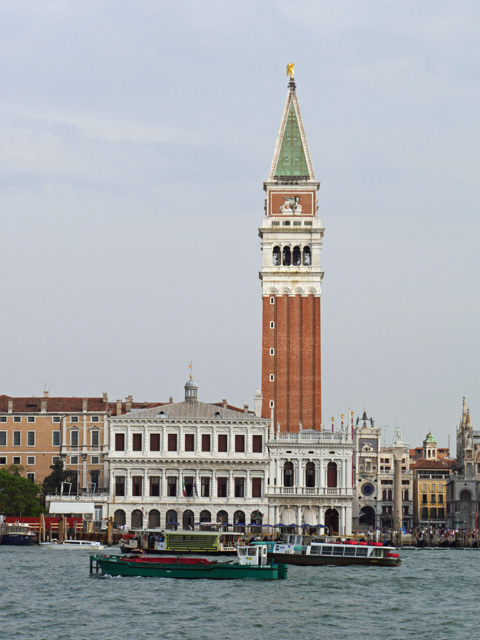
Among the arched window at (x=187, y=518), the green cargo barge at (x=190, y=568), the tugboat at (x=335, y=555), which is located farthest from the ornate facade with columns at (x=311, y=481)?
the green cargo barge at (x=190, y=568)

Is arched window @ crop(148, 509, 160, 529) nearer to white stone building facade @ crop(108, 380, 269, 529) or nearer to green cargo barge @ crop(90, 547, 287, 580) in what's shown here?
white stone building facade @ crop(108, 380, 269, 529)

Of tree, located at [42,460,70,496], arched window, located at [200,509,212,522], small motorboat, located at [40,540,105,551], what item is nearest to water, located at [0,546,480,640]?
small motorboat, located at [40,540,105,551]

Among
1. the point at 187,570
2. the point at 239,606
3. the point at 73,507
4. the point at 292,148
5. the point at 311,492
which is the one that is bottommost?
the point at 239,606

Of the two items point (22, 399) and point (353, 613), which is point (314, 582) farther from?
point (22, 399)

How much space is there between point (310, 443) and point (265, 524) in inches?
313

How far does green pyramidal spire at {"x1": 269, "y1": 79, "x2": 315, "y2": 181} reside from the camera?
366 feet

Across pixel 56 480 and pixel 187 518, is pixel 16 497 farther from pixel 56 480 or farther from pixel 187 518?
pixel 187 518

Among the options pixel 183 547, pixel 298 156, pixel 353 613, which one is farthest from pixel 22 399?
pixel 353 613

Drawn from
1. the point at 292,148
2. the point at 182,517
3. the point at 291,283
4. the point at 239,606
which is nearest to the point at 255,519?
the point at 182,517

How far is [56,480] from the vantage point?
331ft

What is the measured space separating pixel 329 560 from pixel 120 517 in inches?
1213

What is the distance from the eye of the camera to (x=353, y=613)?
154ft

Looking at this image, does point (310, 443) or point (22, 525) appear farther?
point (310, 443)

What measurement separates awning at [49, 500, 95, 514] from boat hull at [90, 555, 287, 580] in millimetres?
35504
